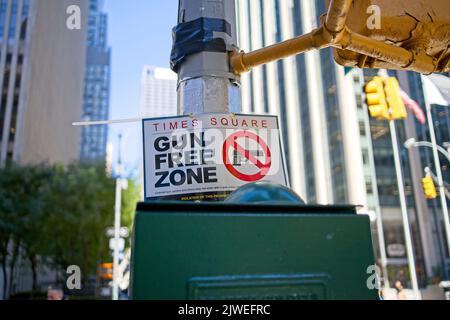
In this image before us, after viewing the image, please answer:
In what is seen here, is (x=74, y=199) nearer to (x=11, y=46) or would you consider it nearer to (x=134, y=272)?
(x=11, y=46)

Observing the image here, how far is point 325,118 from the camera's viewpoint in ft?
171

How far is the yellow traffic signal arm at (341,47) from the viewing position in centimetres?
291

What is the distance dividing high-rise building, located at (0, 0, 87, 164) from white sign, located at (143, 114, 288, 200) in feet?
138

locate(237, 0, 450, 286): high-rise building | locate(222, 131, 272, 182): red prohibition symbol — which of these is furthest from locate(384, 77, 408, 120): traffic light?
locate(237, 0, 450, 286): high-rise building

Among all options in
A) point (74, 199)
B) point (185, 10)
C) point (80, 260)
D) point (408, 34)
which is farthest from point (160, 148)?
point (80, 260)

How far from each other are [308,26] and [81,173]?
110ft

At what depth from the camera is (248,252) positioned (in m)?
1.57

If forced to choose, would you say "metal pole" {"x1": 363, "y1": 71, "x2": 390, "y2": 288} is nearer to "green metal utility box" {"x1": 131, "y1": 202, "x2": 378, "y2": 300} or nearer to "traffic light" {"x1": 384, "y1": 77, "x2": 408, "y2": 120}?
"traffic light" {"x1": 384, "y1": 77, "x2": 408, "y2": 120}

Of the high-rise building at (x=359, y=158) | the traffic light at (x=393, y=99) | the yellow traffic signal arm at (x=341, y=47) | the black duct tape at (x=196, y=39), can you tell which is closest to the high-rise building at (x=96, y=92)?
the high-rise building at (x=359, y=158)

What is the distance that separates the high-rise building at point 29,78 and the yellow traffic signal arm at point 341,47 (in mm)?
42294

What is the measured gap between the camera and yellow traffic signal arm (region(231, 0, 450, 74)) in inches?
114

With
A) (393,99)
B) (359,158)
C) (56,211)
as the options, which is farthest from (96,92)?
(393,99)

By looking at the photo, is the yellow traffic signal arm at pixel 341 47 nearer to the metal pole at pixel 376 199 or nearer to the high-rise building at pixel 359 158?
the high-rise building at pixel 359 158

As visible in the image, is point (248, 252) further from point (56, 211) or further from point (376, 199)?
point (376, 199)
